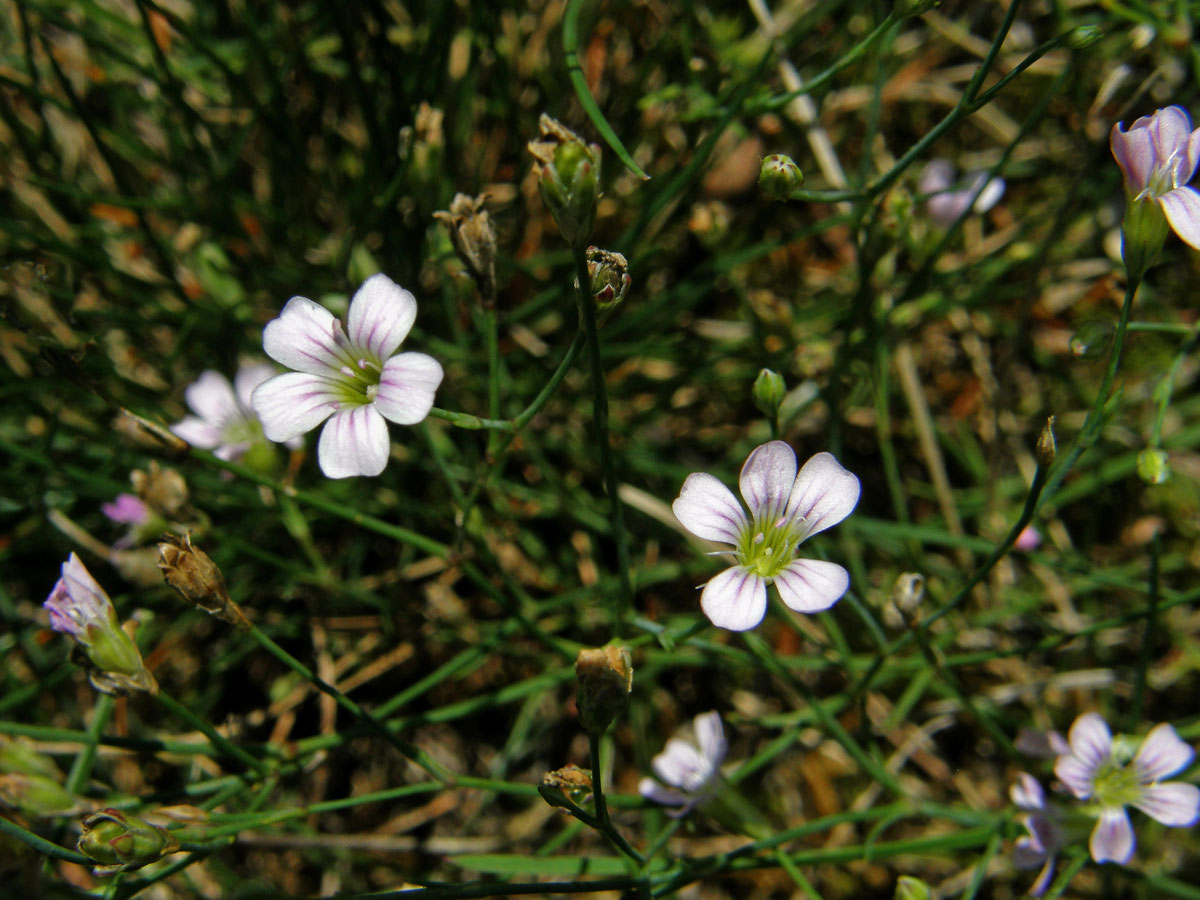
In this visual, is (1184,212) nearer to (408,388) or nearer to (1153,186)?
(1153,186)

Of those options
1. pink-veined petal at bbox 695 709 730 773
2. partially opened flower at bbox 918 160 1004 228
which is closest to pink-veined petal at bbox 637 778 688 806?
pink-veined petal at bbox 695 709 730 773

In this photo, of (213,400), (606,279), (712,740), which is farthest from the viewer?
(213,400)

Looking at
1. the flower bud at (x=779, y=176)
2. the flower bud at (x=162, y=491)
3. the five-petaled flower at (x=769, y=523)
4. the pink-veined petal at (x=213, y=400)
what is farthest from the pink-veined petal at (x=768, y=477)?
the pink-veined petal at (x=213, y=400)

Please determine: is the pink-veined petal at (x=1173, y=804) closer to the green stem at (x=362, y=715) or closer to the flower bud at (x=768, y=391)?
the flower bud at (x=768, y=391)

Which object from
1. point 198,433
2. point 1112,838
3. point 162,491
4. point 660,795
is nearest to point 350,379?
point 162,491

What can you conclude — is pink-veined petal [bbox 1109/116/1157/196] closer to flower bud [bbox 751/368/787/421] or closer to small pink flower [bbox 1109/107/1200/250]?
small pink flower [bbox 1109/107/1200/250]

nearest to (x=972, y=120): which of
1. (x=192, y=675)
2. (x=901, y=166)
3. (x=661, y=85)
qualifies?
(x=661, y=85)
